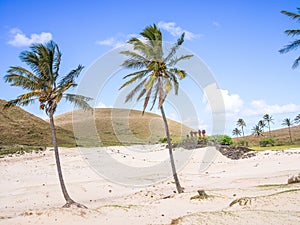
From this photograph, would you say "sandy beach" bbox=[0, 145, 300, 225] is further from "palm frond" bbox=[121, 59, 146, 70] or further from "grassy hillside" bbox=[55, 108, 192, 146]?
"grassy hillside" bbox=[55, 108, 192, 146]

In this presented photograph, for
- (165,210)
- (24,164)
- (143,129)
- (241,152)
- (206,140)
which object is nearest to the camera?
(165,210)

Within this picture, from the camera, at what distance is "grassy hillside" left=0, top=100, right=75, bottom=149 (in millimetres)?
50403

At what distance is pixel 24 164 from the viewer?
117 ft

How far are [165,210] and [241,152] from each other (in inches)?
1161

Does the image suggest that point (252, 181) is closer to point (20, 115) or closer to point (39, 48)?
point (39, 48)

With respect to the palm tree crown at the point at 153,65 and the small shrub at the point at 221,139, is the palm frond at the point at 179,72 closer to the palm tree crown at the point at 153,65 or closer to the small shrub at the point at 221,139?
the palm tree crown at the point at 153,65

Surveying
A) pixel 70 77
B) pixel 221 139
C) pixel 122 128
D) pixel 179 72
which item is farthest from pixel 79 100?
pixel 122 128

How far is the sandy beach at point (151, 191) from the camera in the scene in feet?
45.8

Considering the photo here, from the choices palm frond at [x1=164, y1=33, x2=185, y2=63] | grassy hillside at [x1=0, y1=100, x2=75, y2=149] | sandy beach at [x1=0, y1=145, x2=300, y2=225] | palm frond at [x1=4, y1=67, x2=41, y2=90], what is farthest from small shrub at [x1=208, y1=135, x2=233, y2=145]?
palm frond at [x1=4, y1=67, x2=41, y2=90]

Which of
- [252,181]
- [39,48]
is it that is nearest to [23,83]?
[39,48]

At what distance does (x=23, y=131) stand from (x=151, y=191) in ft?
121

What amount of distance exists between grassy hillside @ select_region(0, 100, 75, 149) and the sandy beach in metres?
9.81

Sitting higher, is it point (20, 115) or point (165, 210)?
point (20, 115)

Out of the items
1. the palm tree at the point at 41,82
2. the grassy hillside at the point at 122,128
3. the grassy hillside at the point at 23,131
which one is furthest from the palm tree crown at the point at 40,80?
the grassy hillside at the point at 122,128
